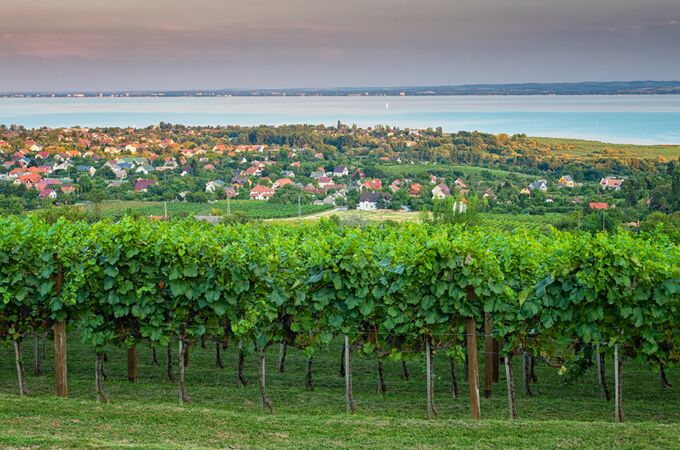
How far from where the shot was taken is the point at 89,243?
1212 centimetres

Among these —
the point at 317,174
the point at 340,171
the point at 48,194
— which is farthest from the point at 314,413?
the point at 340,171

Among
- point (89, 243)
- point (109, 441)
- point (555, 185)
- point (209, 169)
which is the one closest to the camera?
point (109, 441)

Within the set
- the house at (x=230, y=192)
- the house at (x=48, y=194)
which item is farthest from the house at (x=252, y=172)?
the house at (x=48, y=194)

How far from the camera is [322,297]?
1188cm

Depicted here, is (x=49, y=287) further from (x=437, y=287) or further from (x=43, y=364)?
(x=437, y=287)

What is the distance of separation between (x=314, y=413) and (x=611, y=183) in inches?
2981

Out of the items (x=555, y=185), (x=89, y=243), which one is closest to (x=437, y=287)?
(x=89, y=243)

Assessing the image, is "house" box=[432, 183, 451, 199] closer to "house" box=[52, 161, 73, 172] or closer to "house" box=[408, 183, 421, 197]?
"house" box=[408, 183, 421, 197]

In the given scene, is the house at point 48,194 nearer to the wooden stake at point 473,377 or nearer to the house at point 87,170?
the house at point 87,170

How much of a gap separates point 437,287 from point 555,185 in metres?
74.9

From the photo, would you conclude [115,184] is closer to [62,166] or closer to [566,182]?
[62,166]

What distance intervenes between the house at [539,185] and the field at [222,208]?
69.3 ft

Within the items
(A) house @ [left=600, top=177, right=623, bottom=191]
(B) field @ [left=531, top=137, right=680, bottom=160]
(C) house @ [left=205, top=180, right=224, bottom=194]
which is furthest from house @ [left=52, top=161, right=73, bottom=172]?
(B) field @ [left=531, top=137, right=680, bottom=160]

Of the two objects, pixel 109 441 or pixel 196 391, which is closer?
pixel 109 441
